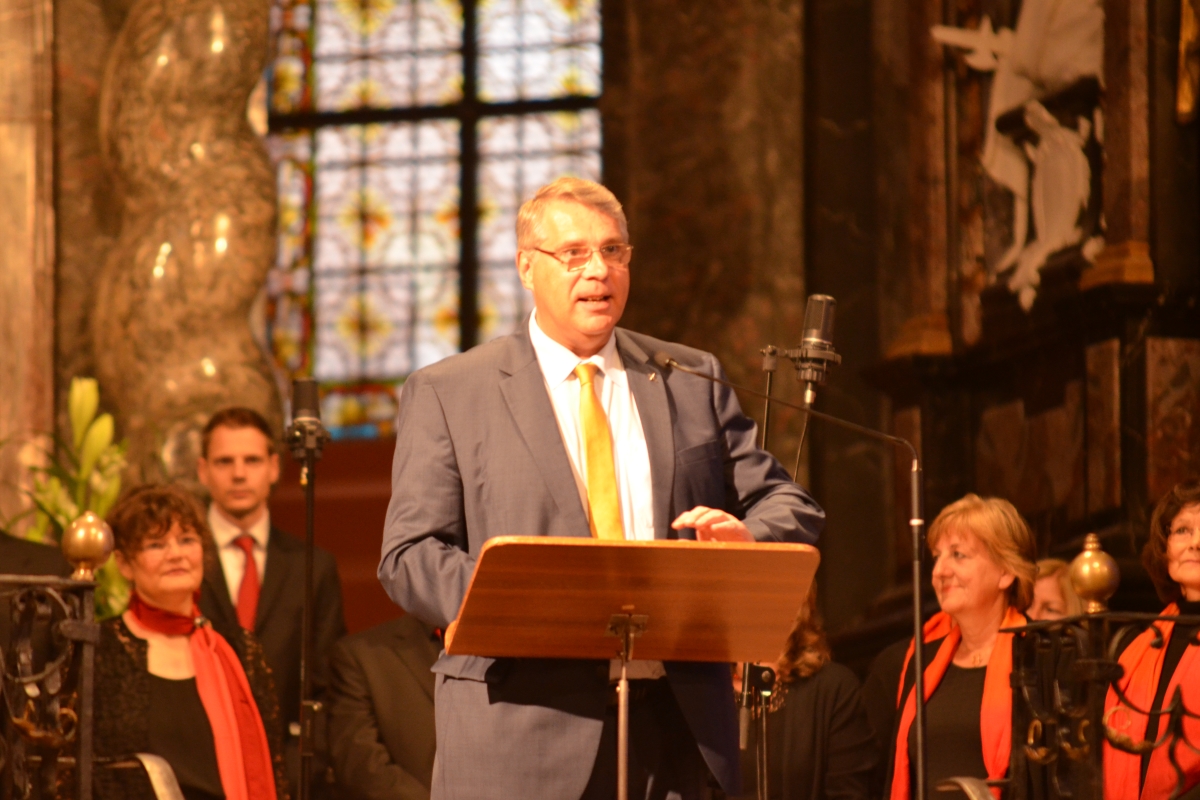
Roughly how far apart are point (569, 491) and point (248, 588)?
321 centimetres

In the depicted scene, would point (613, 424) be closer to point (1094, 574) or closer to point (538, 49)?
point (1094, 574)

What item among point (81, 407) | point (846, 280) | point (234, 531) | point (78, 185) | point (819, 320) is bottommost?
point (234, 531)

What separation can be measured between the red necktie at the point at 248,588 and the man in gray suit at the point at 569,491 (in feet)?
9.50

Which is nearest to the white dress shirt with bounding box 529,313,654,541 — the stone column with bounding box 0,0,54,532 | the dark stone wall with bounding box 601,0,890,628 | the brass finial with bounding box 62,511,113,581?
the brass finial with bounding box 62,511,113,581

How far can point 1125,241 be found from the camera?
583 cm

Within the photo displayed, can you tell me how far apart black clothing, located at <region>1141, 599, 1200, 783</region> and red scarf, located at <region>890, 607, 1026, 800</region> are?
371 mm

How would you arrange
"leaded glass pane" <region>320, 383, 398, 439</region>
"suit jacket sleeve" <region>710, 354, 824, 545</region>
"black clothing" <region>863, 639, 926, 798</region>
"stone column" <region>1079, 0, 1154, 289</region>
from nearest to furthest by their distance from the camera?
1. "suit jacket sleeve" <region>710, 354, 824, 545</region>
2. "black clothing" <region>863, 639, 926, 798</region>
3. "stone column" <region>1079, 0, 1154, 289</region>
4. "leaded glass pane" <region>320, 383, 398, 439</region>

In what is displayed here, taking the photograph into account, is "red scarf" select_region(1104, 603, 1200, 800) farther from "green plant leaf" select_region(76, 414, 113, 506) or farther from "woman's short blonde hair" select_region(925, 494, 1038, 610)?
"green plant leaf" select_region(76, 414, 113, 506)

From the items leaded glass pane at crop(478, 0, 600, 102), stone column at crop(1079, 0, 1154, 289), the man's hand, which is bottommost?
the man's hand

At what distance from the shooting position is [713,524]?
3.06 metres

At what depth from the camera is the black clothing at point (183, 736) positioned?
202 inches

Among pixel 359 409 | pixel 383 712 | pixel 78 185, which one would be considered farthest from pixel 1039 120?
pixel 78 185

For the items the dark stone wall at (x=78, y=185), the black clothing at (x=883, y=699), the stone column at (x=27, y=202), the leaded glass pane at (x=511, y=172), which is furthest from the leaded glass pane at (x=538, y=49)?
the black clothing at (x=883, y=699)

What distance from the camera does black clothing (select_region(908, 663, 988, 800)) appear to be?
4828mm
